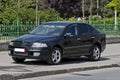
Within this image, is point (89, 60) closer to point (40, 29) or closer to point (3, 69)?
point (40, 29)

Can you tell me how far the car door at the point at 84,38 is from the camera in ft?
56.0

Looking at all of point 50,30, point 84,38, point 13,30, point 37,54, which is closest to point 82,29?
point 84,38

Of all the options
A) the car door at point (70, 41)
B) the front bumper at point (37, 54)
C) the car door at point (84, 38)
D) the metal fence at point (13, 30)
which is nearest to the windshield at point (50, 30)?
the car door at point (70, 41)

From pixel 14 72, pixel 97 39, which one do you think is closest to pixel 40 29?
pixel 97 39

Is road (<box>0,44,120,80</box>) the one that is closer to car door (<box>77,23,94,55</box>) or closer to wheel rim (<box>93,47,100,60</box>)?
wheel rim (<box>93,47,100,60</box>)

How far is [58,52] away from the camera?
15.9 metres

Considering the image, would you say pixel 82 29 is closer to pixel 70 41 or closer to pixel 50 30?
pixel 70 41

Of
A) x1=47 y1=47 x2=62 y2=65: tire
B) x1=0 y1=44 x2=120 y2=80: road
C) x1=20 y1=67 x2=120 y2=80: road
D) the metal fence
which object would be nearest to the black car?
x1=47 y1=47 x2=62 y2=65: tire

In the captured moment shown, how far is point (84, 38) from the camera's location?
17219mm

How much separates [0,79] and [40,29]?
5.00 metres

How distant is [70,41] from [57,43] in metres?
0.82

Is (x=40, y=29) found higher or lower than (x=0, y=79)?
higher

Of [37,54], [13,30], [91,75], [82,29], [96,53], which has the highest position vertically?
[82,29]

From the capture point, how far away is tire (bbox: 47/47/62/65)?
51.1 ft
